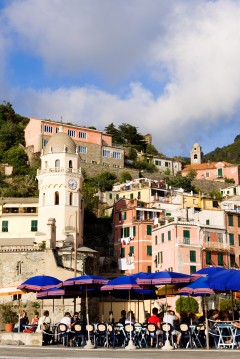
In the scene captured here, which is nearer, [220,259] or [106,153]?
[220,259]

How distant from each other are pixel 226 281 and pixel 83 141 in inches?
2835

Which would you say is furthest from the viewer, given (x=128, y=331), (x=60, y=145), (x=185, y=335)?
(x=60, y=145)

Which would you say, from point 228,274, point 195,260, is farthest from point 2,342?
point 195,260

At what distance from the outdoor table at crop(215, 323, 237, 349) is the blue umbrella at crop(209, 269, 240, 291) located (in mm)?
1305

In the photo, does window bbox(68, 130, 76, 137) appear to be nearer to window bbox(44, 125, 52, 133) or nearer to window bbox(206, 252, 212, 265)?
window bbox(44, 125, 52, 133)

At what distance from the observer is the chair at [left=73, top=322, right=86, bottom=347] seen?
79.6 feet

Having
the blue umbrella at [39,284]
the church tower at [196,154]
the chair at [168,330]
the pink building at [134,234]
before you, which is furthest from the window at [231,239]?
the church tower at [196,154]

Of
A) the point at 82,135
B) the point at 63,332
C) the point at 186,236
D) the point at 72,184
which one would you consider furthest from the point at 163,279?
the point at 82,135

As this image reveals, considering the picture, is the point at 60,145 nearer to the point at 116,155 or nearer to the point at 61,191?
the point at 61,191

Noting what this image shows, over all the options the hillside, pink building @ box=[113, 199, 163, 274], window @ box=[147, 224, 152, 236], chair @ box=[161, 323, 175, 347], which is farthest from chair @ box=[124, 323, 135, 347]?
the hillside

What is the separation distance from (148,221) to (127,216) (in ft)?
10.3

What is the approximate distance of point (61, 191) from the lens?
63281 mm

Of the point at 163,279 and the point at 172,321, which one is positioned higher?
the point at 163,279

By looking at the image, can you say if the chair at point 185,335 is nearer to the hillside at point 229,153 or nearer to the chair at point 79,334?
the chair at point 79,334
